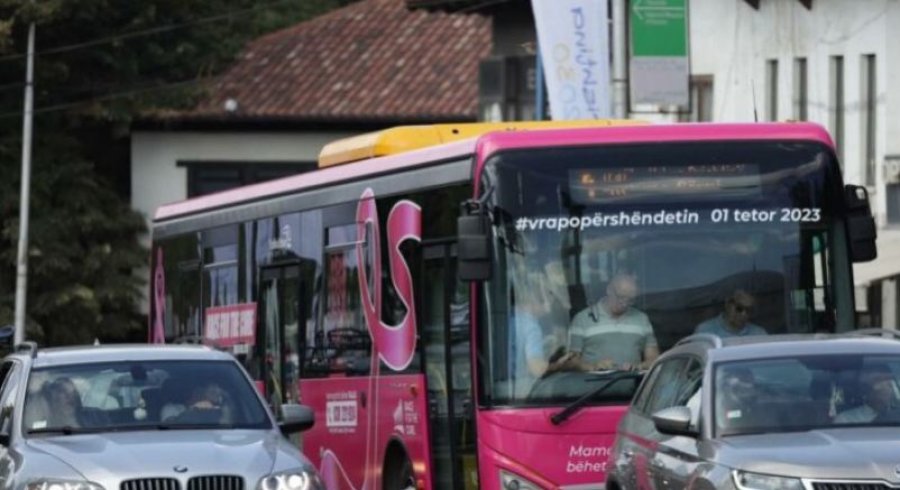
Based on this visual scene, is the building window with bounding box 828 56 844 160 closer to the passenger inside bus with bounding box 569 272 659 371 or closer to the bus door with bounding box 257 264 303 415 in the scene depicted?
the bus door with bounding box 257 264 303 415

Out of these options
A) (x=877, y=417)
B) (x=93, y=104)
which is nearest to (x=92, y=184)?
(x=93, y=104)

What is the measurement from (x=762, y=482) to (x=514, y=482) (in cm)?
336

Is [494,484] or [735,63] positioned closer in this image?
[494,484]

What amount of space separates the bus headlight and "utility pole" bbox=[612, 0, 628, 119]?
1306 centimetres

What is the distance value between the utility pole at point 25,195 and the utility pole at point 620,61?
23.0 meters

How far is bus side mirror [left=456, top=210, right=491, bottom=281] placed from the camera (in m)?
15.3

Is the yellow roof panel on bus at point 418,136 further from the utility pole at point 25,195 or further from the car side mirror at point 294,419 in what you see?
the utility pole at point 25,195

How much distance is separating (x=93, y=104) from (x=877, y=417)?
40926mm

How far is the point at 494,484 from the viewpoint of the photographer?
51.0 feet

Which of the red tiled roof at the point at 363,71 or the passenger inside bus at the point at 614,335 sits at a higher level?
the red tiled roof at the point at 363,71

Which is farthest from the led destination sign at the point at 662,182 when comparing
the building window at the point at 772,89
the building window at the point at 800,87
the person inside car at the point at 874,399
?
the building window at the point at 772,89

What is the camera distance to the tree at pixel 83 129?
2018 inches

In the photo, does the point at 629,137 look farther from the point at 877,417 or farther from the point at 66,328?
the point at 66,328

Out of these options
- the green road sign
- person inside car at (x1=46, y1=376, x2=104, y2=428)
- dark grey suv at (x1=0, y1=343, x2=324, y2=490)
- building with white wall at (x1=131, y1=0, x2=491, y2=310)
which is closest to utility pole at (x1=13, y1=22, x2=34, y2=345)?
building with white wall at (x1=131, y1=0, x2=491, y2=310)
